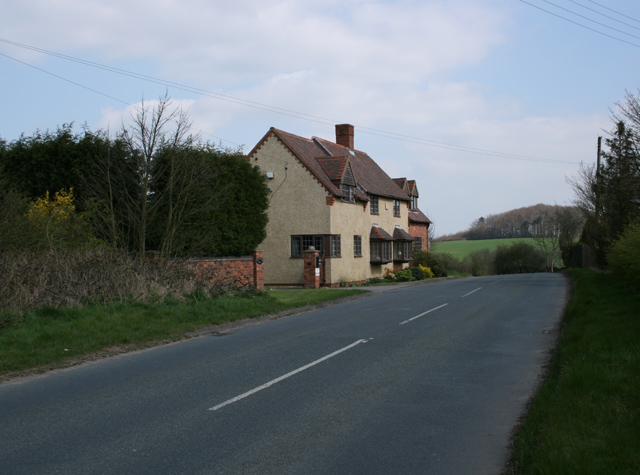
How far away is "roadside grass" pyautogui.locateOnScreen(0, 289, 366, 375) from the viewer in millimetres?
9398

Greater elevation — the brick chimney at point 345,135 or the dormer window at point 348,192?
the brick chimney at point 345,135

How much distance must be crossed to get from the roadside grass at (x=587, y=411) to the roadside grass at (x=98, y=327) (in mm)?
7389

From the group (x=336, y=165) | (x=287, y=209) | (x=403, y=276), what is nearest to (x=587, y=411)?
(x=287, y=209)

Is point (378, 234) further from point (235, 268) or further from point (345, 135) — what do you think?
point (235, 268)

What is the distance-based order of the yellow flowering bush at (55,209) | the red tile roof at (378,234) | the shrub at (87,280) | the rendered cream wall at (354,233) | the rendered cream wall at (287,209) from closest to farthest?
the shrub at (87,280) → the yellow flowering bush at (55,209) → the rendered cream wall at (287,209) → the rendered cream wall at (354,233) → the red tile roof at (378,234)

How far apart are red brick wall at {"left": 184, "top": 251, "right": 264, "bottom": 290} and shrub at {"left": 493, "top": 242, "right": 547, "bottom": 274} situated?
4773 centimetres

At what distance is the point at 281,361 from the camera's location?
30.1 feet

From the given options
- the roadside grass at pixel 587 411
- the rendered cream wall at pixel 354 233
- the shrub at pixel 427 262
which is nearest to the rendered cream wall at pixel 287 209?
the rendered cream wall at pixel 354 233

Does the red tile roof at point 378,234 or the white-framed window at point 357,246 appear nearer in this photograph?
the white-framed window at point 357,246

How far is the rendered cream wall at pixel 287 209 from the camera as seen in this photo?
30.9 meters

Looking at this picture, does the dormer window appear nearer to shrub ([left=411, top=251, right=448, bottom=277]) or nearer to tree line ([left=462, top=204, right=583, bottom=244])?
shrub ([left=411, top=251, right=448, bottom=277])

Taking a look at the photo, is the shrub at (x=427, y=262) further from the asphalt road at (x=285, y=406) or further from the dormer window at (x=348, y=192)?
the asphalt road at (x=285, y=406)

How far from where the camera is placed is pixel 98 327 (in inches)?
449

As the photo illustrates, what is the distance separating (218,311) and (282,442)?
9624 mm
